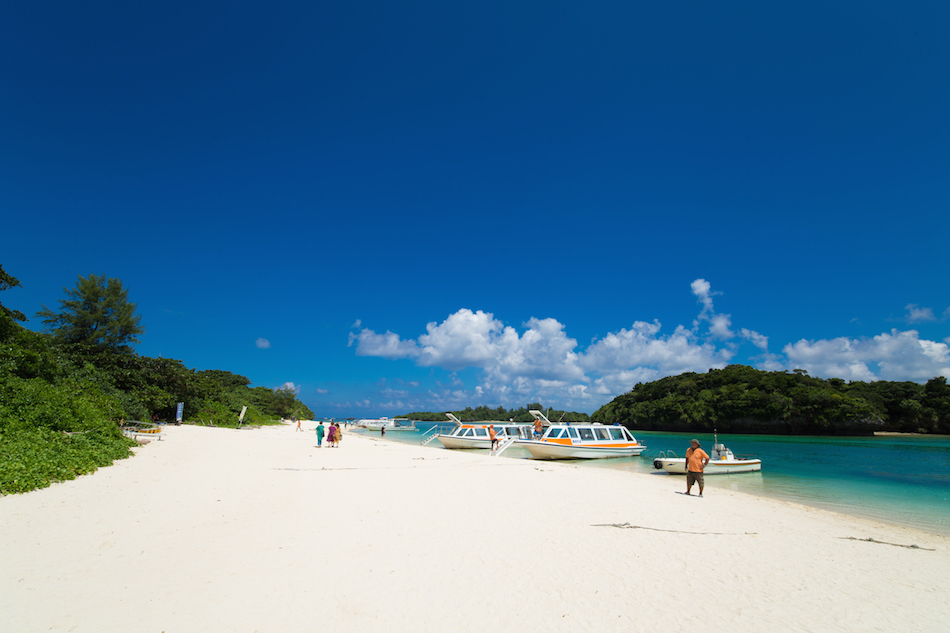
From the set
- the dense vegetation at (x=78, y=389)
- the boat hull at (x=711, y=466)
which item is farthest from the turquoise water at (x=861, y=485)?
the dense vegetation at (x=78, y=389)

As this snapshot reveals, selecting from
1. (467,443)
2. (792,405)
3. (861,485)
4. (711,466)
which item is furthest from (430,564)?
(792,405)

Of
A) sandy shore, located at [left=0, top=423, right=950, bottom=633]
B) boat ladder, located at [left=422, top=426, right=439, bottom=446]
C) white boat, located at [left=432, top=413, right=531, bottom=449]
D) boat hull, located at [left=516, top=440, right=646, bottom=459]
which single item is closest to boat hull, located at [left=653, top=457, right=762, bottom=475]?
boat hull, located at [left=516, top=440, right=646, bottom=459]

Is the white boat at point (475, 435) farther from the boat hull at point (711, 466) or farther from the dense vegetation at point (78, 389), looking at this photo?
the dense vegetation at point (78, 389)

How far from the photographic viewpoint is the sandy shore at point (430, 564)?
14.6 feet

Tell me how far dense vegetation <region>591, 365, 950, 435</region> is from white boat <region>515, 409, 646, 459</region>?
199ft

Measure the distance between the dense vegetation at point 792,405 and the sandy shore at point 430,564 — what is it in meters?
76.0

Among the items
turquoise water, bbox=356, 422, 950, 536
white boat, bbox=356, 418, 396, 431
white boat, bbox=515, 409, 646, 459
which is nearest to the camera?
turquoise water, bbox=356, 422, 950, 536

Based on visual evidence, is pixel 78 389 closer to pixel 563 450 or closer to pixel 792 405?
pixel 563 450

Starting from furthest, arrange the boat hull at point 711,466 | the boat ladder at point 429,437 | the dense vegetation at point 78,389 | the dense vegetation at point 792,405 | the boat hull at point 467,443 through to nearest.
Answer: the dense vegetation at point 792,405 < the boat ladder at point 429,437 < the boat hull at point 467,443 < the boat hull at point 711,466 < the dense vegetation at point 78,389

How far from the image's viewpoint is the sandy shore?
14.6 feet

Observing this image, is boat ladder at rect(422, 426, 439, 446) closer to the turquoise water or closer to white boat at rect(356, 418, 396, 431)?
the turquoise water

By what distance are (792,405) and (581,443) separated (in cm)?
6635

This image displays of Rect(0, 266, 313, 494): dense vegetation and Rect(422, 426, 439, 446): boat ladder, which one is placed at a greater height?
Rect(0, 266, 313, 494): dense vegetation

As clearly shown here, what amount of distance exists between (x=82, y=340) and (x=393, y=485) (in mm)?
28208
